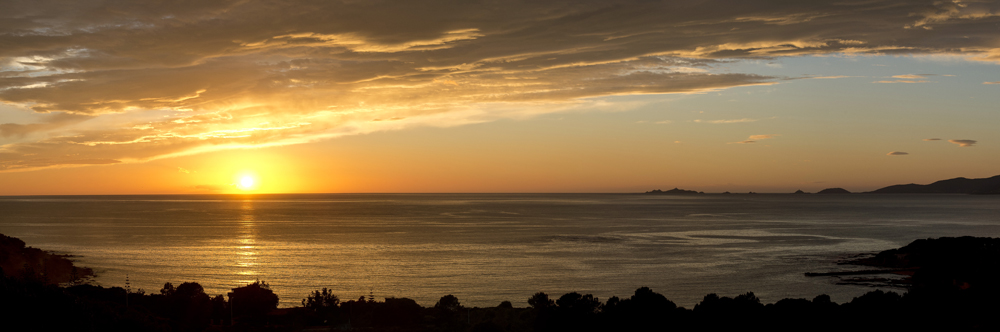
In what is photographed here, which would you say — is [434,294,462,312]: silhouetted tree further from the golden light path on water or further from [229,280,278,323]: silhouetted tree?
the golden light path on water

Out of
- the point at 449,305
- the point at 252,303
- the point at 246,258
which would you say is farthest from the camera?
the point at 246,258

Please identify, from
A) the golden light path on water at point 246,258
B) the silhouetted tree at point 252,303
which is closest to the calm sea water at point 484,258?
the golden light path on water at point 246,258

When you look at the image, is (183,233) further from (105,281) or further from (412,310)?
(412,310)

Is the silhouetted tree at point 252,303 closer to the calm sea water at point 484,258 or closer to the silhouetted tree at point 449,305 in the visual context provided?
the calm sea water at point 484,258

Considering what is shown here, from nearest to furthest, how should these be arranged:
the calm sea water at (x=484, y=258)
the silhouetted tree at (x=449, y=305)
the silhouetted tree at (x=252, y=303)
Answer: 1. the silhouetted tree at (x=449, y=305)
2. the silhouetted tree at (x=252, y=303)
3. the calm sea water at (x=484, y=258)

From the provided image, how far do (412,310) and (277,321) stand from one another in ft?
27.6

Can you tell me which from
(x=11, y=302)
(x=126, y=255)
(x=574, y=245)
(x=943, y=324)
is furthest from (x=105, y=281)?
(x=943, y=324)

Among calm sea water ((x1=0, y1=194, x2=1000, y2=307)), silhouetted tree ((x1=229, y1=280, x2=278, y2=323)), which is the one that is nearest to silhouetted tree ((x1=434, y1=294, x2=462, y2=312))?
calm sea water ((x1=0, y1=194, x2=1000, y2=307))

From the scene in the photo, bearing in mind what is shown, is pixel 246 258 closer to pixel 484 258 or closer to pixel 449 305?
pixel 484 258

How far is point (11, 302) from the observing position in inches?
1098

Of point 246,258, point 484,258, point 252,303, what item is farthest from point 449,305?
point 246,258

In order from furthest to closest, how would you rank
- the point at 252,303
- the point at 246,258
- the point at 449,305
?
the point at 246,258 < the point at 252,303 < the point at 449,305

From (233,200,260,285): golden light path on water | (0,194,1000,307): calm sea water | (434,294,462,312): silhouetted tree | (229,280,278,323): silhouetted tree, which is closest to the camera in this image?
(434,294,462,312): silhouetted tree

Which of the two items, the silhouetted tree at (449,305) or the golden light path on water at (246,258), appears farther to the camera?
the golden light path on water at (246,258)
